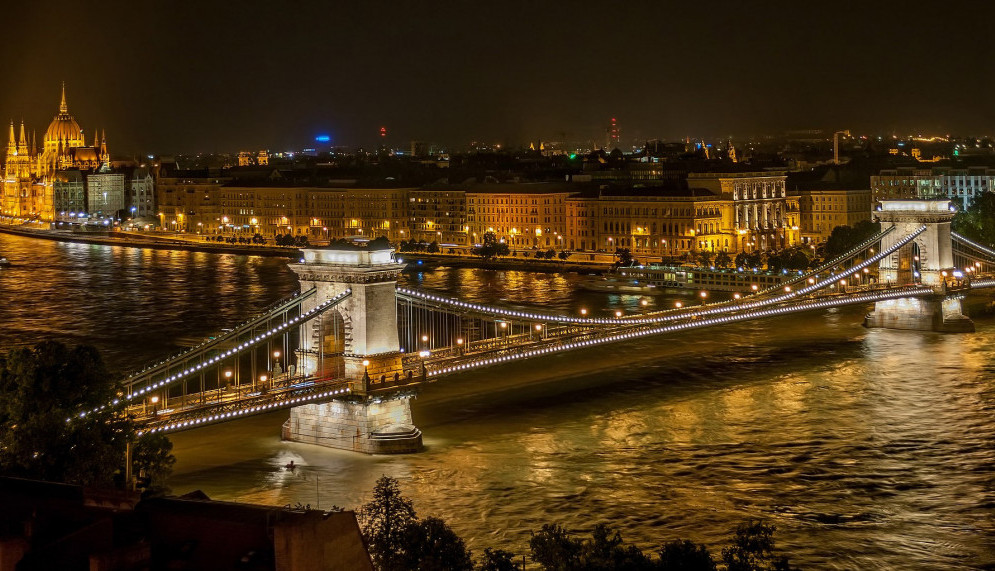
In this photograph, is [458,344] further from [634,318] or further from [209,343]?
[634,318]

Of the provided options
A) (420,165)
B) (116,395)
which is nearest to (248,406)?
(116,395)

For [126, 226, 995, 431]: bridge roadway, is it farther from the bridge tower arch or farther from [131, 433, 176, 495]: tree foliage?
[131, 433, 176, 495]: tree foliage

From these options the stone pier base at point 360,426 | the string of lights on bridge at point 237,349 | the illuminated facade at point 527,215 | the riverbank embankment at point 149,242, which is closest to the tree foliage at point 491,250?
the illuminated facade at point 527,215

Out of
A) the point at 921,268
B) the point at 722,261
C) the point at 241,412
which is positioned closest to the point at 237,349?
the point at 241,412

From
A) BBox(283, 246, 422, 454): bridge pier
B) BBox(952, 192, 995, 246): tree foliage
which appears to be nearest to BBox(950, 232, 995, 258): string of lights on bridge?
BBox(952, 192, 995, 246): tree foliage

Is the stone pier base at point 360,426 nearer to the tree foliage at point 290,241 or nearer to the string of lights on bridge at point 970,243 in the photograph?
the string of lights on bridge at point 970,243
